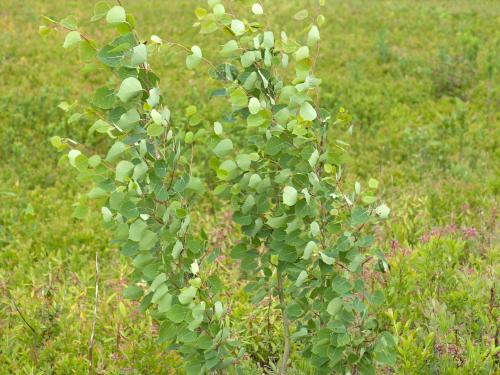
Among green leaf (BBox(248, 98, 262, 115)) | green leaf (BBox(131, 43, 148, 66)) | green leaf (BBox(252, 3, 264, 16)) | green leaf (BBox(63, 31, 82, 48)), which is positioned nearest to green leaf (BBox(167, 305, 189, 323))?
green leaf (BBox(248, 98, 262, 115))

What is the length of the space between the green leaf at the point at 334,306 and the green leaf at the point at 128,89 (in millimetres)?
1421

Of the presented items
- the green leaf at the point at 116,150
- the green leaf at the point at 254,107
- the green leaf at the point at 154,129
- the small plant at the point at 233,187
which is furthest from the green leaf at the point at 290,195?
the green leaf at the point at 116,150

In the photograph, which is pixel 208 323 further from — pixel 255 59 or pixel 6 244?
pixel 6 244

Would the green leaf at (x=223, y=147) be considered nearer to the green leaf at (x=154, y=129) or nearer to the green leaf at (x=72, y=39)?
the green leaf at (x=154, y=129)

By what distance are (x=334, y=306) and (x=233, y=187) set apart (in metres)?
0.84

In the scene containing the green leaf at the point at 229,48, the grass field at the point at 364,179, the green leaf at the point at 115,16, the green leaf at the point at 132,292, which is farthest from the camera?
the grass field at the point at 364,179

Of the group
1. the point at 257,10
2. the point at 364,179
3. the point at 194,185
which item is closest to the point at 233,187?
the point at 194,185

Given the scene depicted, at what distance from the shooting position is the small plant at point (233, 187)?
9.52 ft

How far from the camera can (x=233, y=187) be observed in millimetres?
3355

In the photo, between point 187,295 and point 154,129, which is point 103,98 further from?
point 187,295

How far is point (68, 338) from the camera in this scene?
4.68 m

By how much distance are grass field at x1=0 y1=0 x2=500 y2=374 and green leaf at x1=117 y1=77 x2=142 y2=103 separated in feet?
1.24

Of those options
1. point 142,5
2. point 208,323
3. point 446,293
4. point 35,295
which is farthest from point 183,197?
point 142,5

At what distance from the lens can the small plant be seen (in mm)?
2900
